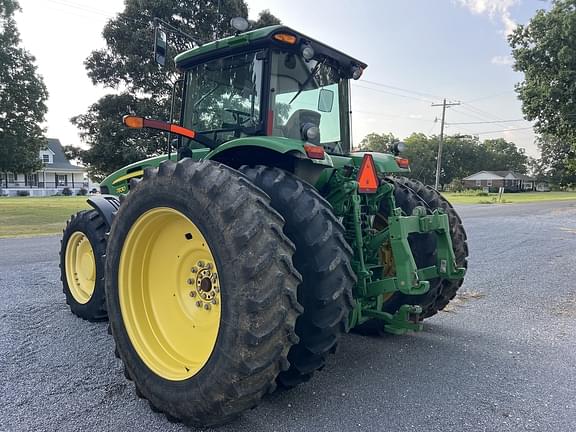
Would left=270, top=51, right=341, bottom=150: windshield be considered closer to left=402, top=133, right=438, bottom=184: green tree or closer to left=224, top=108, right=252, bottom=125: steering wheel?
left=224, top=108, right=252, bottom=125: steering wheel

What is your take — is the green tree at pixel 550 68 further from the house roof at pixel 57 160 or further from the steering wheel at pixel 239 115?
the house roof at pixel 57 160

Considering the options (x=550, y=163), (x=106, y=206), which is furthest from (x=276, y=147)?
(x=550, y=163)

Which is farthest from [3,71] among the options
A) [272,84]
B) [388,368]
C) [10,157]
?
[388,368]

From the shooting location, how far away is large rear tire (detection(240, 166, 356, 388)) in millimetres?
2572

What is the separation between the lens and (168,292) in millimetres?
2895

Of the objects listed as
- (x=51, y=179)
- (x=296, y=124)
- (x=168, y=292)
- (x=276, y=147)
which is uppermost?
(x=296, y=124)

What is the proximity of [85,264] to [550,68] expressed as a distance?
87.2ft

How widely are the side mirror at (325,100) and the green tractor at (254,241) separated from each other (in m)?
0.02

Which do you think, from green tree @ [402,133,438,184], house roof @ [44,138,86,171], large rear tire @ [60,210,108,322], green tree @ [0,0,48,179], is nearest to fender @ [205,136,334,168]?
large rear tire @ [60,210,108,322]

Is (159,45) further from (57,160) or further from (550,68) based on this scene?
(57,160)

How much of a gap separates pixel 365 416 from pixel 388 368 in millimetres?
784

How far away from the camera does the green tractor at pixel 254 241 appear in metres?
2.20

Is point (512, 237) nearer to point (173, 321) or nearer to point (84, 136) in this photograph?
point (173, 321)

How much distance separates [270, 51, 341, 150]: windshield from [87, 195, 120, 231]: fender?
1.90 m
